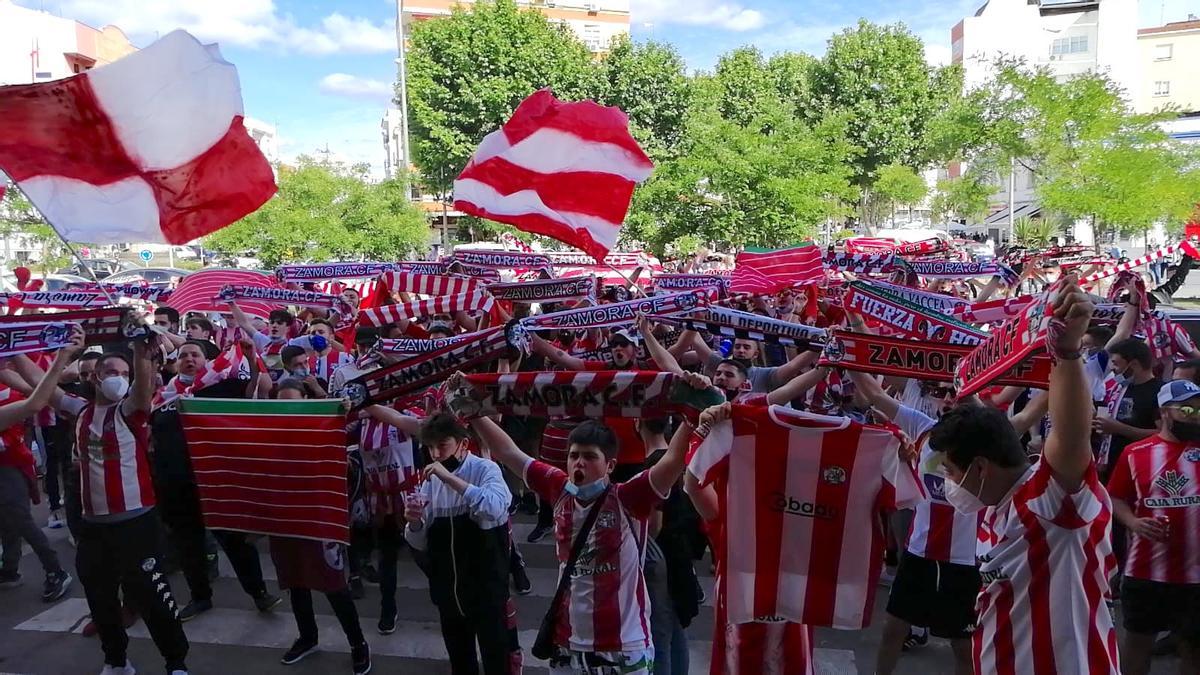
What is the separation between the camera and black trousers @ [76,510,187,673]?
5020 millimetres

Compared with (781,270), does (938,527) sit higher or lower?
lower

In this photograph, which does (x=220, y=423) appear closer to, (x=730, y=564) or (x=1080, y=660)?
(x=730, y=564)

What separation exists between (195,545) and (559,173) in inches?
176

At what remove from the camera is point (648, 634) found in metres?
3.76

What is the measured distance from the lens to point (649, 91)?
1261 inches

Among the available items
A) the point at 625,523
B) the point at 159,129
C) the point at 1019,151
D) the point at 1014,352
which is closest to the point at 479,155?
the point at 159,129

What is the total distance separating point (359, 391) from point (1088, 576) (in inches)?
125

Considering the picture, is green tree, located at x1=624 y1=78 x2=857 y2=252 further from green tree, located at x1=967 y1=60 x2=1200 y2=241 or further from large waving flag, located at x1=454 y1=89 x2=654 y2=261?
large waving flag, located at x1=454 y1=89 x2=654 y2=261

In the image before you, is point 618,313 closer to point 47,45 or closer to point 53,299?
point 53,299

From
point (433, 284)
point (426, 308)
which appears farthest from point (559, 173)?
point (433, 284)

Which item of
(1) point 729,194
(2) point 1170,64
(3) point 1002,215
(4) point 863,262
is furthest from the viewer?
(2) point 1170,64

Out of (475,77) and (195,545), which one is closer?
(195,545)

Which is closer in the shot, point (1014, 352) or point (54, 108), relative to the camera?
point (1014, 352)

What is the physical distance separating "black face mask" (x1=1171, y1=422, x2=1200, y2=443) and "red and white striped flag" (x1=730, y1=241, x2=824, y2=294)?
5.51 meters
